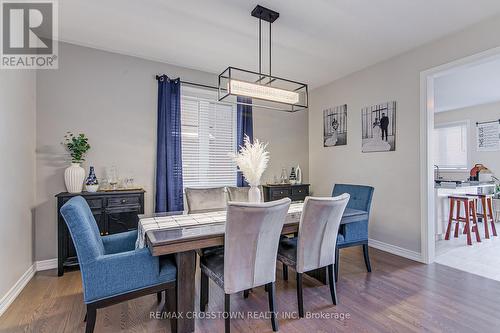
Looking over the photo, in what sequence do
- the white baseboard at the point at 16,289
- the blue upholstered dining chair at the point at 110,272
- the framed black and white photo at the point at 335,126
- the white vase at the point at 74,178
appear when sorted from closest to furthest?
the blue upholstered dining chair at the point at 110,272, the white baseboard at the point at 16,289, the white vase at the point at 74,178, the framed black and white photo at the point at 335,126

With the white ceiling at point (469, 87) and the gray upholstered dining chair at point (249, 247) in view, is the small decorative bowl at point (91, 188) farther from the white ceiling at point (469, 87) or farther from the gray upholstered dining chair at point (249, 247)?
Result: the white ceiling at point (469, 87)

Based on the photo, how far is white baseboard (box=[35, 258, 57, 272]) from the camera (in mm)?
2944

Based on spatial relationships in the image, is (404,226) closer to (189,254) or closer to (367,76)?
(367,76)

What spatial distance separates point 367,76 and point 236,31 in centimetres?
231

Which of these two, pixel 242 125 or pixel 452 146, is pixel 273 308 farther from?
pixel 452 146

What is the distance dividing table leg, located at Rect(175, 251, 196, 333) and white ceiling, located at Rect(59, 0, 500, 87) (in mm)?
2313

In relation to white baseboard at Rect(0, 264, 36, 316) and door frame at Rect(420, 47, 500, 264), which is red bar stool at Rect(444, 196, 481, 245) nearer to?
door frame at Rect(420, 47, 500, 264)

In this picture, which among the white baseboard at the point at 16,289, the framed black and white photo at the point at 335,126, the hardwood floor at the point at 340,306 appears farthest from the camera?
the framed black and white photo at the point at 335,126

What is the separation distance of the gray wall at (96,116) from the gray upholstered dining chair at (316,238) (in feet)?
7.85

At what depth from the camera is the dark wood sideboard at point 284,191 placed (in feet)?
13.9

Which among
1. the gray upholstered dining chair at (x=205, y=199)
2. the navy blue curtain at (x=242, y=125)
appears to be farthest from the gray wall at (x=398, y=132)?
the gray upholstered dining chair at (x=205, y=199)

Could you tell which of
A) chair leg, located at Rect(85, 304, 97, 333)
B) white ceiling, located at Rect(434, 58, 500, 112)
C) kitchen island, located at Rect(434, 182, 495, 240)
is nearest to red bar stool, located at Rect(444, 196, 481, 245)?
kitchen island, located at Rect(434, 182, 495, 240)

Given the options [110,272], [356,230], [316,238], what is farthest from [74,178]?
[356,230]

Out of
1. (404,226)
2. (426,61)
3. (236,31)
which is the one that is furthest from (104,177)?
(426,61)
